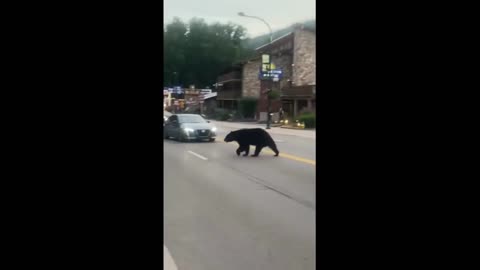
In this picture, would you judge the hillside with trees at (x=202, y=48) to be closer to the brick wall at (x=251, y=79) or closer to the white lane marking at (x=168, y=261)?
the brick wall at (x=251, y=79)

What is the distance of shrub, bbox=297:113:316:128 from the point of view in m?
1.36

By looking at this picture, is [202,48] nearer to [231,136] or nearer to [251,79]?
[251,79]

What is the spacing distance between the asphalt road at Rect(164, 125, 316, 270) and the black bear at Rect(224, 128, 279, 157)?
0.03 m

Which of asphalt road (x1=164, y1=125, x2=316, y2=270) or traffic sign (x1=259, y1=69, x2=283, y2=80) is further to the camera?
traffic sign (x1=259, y1=69, x2=283, y2=80)

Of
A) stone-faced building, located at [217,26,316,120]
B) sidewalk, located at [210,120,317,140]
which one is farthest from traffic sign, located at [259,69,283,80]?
sidewalk, located at [210,120,317,140]

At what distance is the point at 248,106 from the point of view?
1570mm

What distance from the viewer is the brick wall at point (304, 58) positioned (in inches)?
53.5

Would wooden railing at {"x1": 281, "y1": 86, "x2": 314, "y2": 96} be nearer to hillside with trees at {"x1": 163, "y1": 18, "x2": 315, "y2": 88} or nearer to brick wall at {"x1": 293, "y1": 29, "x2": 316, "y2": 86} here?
brick wall at {"x1": 293, "y1": 29, "x2": 316, "y2": 86}

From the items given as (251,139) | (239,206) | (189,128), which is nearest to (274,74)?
(251,139)

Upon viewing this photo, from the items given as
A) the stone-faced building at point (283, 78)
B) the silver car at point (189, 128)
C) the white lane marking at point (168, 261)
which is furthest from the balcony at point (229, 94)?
the white lane marking at point (168, 261)

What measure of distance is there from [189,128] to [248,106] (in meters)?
0.23

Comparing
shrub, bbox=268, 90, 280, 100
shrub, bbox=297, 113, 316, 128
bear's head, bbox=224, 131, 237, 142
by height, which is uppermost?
shrub, bbox=268, 90, 280, 100
